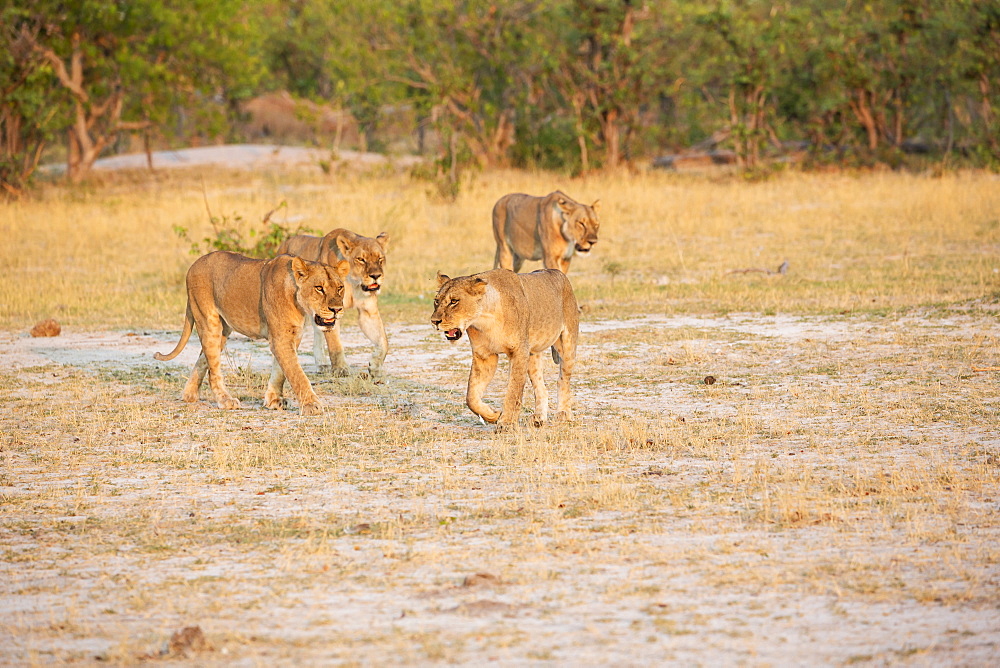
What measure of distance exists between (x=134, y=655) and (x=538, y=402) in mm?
4027

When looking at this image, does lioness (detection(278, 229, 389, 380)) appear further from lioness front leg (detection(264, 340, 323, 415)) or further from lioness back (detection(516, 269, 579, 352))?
lioness back (detection(516, 269, 579, 352))

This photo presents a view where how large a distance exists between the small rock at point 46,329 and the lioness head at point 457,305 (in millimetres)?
6121

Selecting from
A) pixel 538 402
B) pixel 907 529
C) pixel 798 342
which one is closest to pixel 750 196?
pixel 798 342

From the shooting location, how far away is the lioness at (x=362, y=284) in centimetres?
962

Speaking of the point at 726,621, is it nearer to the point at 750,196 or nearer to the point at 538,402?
the point at 538,402

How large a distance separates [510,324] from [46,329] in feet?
20.7

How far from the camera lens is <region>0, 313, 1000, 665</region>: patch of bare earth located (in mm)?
4473

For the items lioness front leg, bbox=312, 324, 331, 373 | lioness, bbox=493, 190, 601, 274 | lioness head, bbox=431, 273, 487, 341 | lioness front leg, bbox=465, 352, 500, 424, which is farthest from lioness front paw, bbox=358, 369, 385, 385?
lioness, bbox=493, 190, 601, 274

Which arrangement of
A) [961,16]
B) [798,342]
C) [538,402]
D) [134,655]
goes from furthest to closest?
[961,16]
[798,342]
[538,402]
[134,655]

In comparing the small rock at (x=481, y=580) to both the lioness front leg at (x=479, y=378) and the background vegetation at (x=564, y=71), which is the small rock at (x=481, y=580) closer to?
the lioness front leg at (x=479, y=378)

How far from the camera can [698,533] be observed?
18.5 feet

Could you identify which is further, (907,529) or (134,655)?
(907,529)

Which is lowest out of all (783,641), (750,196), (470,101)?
(783,641)

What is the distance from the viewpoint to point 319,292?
27.2 feet
